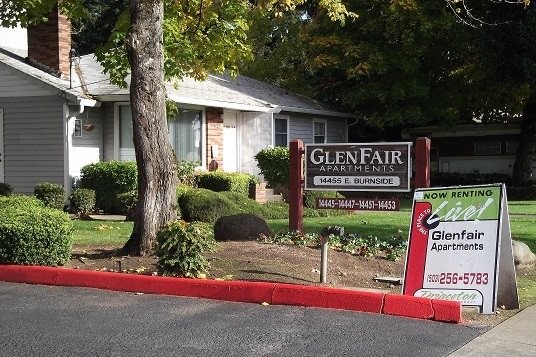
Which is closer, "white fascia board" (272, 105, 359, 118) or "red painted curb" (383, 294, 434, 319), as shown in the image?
"red painted curb" (383, 294, 434, 319)

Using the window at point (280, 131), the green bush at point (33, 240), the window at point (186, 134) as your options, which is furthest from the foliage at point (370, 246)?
the window at point (280, 131)

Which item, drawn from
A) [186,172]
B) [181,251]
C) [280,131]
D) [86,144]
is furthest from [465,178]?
[181,251]

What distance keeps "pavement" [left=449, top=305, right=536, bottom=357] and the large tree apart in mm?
4733

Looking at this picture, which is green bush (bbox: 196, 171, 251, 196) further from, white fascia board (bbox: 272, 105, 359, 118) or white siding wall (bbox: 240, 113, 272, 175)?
white fascia board (bbox: 272, 105, 359, 118)

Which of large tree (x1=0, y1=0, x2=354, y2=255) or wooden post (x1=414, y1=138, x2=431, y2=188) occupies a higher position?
large tree (x1=0, y1=0, x2=354, y2=255)

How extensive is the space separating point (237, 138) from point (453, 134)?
1299cm

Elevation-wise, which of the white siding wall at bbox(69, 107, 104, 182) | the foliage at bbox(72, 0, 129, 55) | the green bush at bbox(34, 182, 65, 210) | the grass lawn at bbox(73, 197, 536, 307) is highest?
the foliage at bbox(72, 0, 129, 55)

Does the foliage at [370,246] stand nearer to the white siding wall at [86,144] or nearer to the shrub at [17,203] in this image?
the shrub at [17,203]

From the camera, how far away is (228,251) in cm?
1032

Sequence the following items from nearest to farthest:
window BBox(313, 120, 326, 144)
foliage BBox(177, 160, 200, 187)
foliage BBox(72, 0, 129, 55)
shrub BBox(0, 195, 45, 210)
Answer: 1. shrub BBox(0, 195, 45, 210)
2. foliage BBox(177, 160, 200, 187)
3. window BBox(313, 120, 326, 144)
4. foliage BBox(72, 0, 129, 55)

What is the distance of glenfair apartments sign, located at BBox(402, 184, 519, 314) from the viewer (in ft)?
25.7

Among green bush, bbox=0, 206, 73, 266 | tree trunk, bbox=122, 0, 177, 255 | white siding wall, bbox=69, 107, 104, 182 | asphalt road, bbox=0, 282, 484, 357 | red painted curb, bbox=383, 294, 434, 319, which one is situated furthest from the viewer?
white siding wall, bbox=69, 107, 104, 182

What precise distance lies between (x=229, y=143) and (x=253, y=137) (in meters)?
0.91

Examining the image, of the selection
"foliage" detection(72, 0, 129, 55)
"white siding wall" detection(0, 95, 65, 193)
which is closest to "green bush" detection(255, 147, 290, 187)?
"white siding wall" detection(0, 95, 65, 193)
